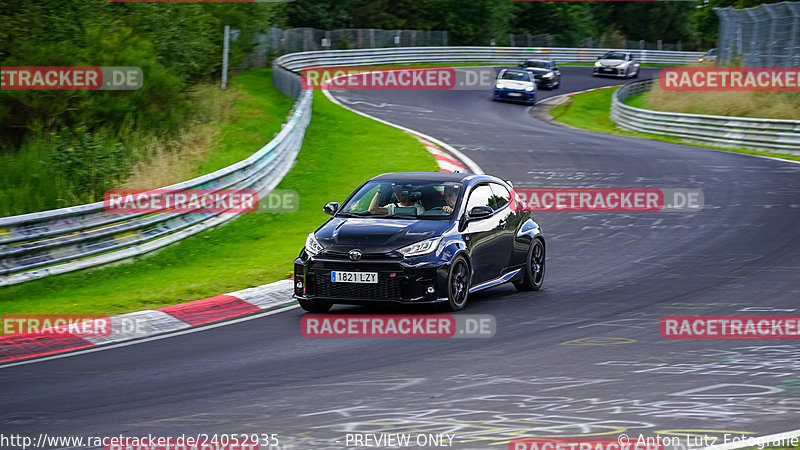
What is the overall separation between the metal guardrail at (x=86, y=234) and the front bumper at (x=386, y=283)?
14.6ft

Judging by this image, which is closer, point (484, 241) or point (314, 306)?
point (314, 306)

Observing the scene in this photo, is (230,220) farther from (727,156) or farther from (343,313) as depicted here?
(727,156)

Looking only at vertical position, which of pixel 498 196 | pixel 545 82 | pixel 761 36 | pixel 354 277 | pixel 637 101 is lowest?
pixel 637 101

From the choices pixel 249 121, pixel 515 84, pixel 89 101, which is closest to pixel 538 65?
pixel 515 84

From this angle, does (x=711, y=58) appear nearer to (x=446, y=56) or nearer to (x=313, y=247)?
(x=446, y=56)

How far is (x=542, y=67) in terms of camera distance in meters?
51.8

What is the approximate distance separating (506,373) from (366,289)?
261 cm

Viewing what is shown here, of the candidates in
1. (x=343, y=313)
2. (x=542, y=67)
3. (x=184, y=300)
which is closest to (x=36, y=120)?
(x=184, y=300)

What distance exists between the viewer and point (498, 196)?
12.7 m

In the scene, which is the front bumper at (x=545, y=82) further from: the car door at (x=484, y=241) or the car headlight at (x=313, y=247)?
the car headlight at (x=313, y=247)

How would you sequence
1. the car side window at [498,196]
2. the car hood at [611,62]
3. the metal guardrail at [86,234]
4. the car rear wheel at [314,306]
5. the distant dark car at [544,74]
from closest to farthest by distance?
the car rear wheel at [314,306], the car side window at [498,196], the metal guardrail at [86,234], the distant dark car at [544,74], the car hood at [611,62]

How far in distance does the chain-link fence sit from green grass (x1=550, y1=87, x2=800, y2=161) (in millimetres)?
4735

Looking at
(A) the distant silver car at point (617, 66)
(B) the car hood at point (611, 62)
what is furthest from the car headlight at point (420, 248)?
(B) the car hood at point (611, 62)

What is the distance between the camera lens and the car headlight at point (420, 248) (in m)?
10.6
